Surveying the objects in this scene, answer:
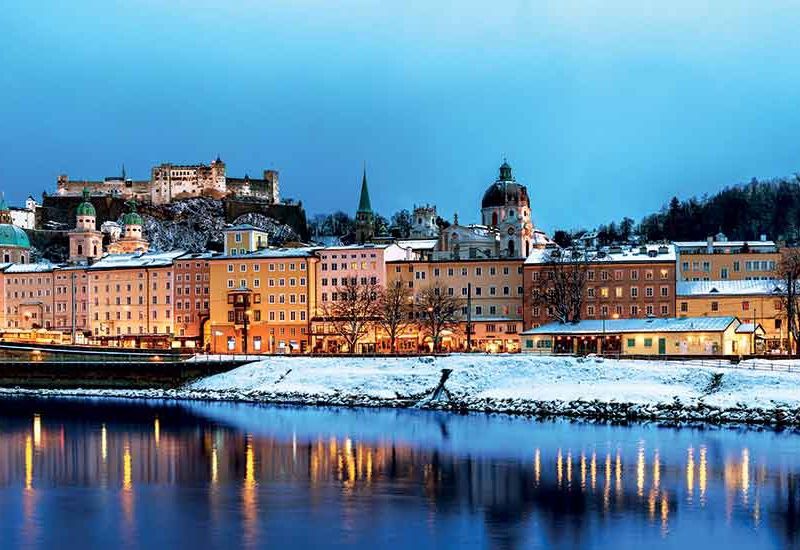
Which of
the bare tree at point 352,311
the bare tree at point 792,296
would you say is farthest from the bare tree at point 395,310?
the bare tree at point 792,296

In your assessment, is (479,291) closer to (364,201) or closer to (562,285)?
(562,285)

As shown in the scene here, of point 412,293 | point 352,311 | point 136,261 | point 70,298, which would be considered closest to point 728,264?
point 412,293

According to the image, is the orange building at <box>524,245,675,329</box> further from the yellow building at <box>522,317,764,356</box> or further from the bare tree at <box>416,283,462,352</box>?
the yellow building at <box>522,317,764,356</box>

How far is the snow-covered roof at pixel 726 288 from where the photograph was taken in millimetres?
93938

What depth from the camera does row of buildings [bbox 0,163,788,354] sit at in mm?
85000

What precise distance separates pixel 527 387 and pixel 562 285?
105 ft

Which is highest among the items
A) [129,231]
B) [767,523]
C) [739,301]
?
[129,231]

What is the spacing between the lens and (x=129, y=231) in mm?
175625

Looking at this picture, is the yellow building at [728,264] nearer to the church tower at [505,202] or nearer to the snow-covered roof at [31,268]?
the church tower at [505,202]

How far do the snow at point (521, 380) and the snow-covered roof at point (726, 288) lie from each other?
3006cm

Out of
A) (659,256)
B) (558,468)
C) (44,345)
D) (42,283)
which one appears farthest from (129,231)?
(558,468)

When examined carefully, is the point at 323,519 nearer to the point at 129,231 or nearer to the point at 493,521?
the point at 493,521

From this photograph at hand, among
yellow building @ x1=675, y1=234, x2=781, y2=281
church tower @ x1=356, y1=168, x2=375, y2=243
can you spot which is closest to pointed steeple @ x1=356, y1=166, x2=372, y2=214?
church tower @ x1=356, y1=168, x2=375, y2=243

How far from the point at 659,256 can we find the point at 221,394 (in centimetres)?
4362
